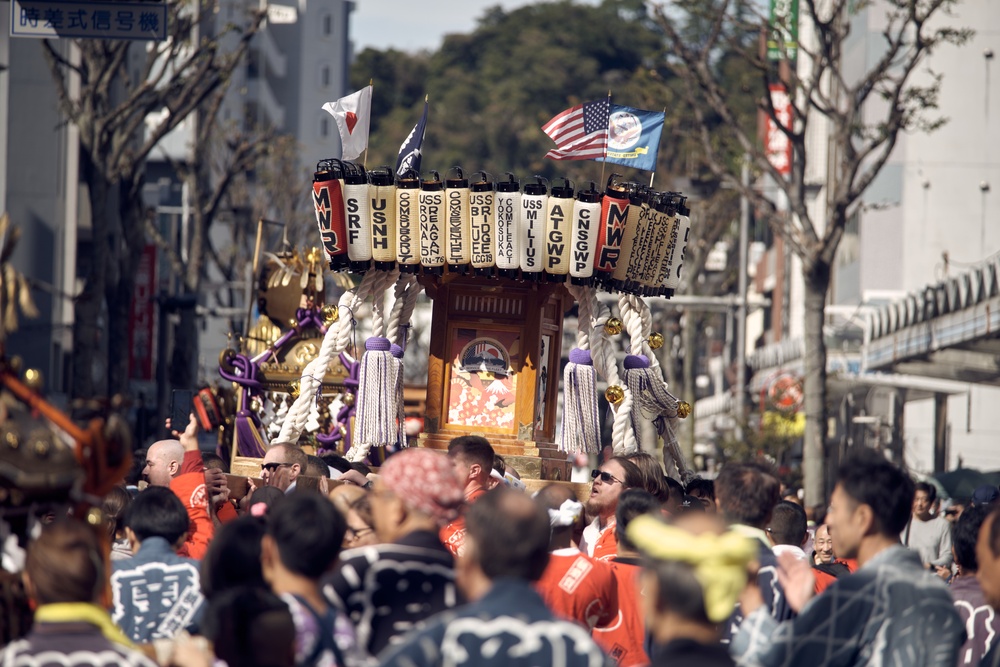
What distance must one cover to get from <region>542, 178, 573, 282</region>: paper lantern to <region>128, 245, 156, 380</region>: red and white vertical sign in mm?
26420

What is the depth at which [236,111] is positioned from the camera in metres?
60.9

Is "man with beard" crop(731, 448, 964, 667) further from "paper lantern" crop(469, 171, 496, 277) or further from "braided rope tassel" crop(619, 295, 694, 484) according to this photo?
"braided rope tassel" crop(619, 295, 694, 484)

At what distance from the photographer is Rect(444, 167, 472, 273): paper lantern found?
11.7 meters

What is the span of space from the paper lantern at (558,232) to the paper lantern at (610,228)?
240 millimetres

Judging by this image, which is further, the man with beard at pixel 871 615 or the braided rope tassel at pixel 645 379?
the braided rope tassel at pixel 645 379

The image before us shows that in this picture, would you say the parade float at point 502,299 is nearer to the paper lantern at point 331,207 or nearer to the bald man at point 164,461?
the paper lantern at point 331,207

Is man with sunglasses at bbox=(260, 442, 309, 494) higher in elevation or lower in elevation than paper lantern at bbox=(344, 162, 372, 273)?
lower

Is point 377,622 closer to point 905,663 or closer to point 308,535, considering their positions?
point 308,535

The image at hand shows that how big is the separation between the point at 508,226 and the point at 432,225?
1.86 ft

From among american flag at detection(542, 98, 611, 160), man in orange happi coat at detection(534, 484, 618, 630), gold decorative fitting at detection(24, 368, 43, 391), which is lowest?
man in orange happi coat at detection(534, 484, 618, 630)

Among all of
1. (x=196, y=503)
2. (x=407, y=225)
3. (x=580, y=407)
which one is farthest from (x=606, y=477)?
(x=407, y=225)

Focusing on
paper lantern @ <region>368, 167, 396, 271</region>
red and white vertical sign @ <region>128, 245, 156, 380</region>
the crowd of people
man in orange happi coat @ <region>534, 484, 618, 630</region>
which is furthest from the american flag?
red and white vertical sign @ <region>128, 245, 156, 380</region>

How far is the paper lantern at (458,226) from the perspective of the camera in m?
11.7

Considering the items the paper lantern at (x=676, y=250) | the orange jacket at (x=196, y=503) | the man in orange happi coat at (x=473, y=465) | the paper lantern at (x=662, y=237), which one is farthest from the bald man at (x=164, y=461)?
the paper lantern at (x=676, y=250)
